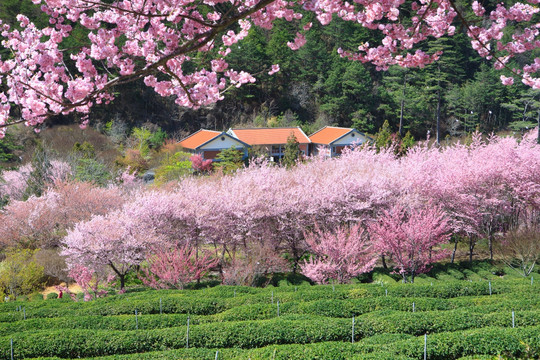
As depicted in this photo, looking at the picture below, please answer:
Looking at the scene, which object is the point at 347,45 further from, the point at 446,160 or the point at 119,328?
the point at 119,328

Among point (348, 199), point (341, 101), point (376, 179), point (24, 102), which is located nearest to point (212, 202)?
point (348, 199)

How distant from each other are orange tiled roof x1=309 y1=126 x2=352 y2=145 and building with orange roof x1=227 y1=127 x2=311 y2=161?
1.01 meters

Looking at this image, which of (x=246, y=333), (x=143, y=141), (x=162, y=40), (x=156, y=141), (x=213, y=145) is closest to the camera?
(x=162, y=40)

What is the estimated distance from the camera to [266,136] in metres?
41.0

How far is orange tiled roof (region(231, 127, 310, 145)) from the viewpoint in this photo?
40.3 m

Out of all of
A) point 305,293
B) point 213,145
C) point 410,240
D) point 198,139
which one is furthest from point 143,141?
point 305,293

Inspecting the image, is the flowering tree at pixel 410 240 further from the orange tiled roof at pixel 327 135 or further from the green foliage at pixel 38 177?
the orange tiled roof at pixel 327 135

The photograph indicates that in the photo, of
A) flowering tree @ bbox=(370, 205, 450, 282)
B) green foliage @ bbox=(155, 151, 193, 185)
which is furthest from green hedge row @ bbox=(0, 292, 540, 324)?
green foliage @ bbox=(155, 151, 193, 185)

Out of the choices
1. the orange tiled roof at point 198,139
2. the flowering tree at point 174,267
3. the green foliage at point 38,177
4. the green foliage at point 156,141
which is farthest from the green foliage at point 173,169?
the flowering tree at point 174,267

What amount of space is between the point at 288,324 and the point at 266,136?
3231cm

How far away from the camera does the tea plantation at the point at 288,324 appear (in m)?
8.34

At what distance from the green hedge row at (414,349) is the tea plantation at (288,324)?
19 millimetres

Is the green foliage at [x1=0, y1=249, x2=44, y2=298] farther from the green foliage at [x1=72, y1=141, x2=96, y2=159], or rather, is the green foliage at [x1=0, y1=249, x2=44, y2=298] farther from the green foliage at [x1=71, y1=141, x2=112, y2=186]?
the green foliage at [x1=72, y1=141, x2=96, y2=159]

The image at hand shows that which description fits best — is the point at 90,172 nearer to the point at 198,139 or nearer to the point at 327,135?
the point at 198,139
